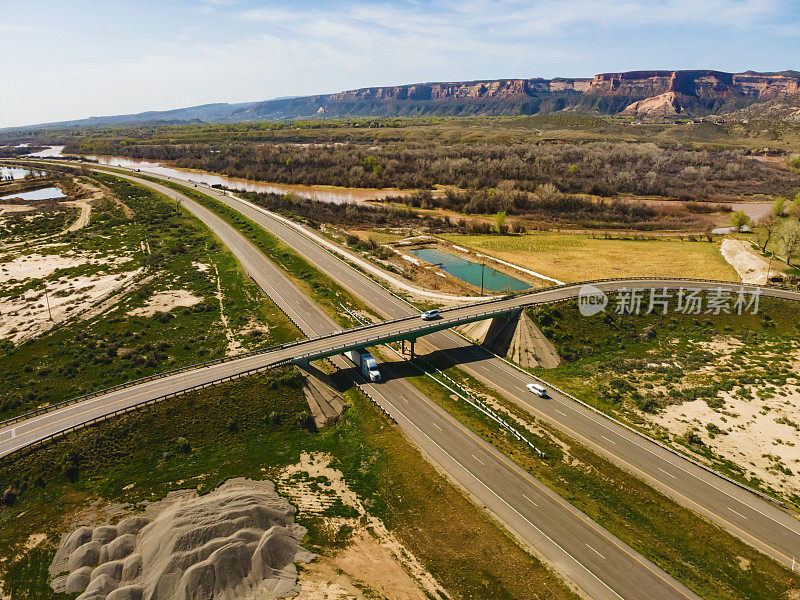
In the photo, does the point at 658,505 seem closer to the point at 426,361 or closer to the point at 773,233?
the point at 426,361

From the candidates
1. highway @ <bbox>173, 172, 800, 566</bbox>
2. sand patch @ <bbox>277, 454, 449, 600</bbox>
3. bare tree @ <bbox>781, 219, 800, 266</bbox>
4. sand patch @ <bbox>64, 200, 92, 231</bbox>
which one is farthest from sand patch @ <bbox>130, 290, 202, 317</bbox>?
bare tree @ <bbox>781, 219, 800, 266</bbox>

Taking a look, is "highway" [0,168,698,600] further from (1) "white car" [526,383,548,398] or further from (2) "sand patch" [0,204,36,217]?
(2) "sand patch" [0,204,36,217]

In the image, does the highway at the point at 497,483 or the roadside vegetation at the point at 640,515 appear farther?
the highway at the point at 497,483

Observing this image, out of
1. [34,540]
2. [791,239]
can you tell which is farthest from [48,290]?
[791,239]

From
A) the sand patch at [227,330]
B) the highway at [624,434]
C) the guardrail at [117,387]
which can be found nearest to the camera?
the highway at [624,434]

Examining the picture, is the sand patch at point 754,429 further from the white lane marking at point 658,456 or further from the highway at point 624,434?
the highway at point 624,434

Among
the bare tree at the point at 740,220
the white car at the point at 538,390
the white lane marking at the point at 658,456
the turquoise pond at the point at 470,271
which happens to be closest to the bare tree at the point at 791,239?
the bare tree at the point at 740,220
